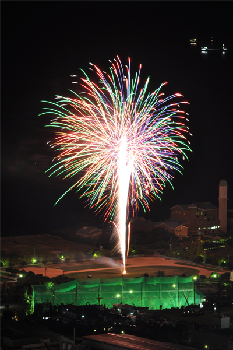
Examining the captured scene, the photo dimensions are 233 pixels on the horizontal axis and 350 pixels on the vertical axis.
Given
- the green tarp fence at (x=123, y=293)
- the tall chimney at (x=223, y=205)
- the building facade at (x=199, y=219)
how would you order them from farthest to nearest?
the building facade at (x=199, y=219), the tall chimney at (x=223, y=205), the green tarp fence at (x=123, y=293)

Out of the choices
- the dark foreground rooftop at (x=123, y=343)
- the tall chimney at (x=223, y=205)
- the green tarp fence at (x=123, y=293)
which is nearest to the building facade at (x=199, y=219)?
the tall chimney at (x=223, y=205)

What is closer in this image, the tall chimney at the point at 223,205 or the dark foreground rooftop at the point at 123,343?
the dark foreground rooftop at the point at 123,343

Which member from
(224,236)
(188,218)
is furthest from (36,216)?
(224,236)

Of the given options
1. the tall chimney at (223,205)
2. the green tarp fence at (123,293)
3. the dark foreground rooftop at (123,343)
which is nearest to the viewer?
the dark foreground rooftop at (123,343)

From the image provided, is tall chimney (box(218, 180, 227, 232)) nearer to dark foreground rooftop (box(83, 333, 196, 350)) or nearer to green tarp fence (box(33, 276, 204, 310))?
green tarp fence (box(33, 276, 204, 310))

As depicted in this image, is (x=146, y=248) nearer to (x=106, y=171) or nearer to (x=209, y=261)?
(x=209, y=261)

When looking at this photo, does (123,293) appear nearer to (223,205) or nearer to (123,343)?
(123,343)

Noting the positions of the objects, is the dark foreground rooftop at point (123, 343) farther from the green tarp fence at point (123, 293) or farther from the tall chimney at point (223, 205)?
the tall chimney at point (223, 205)
